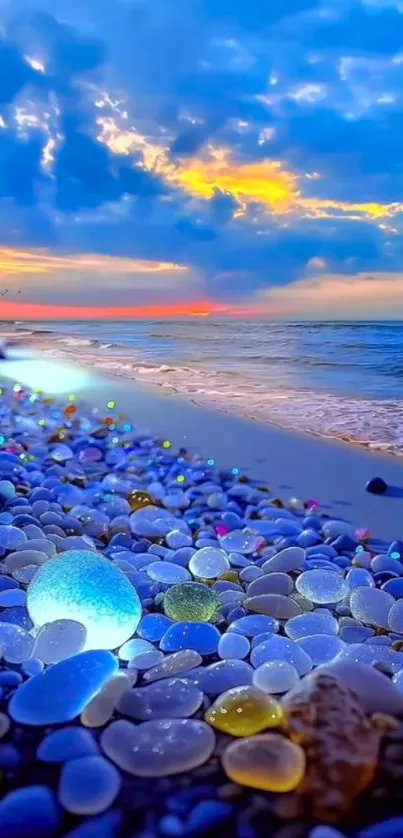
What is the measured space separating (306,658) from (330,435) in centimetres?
298

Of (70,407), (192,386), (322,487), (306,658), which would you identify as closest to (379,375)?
(192,386)

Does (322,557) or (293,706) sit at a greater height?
(293,706)

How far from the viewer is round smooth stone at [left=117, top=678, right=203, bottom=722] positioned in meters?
1.18

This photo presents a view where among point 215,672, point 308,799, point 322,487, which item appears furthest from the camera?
point 322,487

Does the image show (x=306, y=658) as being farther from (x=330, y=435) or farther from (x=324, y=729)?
(x=330, y=435)

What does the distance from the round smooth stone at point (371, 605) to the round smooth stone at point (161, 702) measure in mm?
753

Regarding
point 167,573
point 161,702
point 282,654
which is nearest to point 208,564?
Result: point 167,573

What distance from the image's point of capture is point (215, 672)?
4.38 feet

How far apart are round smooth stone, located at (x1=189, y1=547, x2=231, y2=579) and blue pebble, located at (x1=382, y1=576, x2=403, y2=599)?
50 cm

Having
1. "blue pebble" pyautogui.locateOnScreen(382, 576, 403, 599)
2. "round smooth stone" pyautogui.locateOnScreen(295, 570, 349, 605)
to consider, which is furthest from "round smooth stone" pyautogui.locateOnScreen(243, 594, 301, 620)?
"blue pebble" pyautogui.locateOnScreen(382, 576, 403, 599)

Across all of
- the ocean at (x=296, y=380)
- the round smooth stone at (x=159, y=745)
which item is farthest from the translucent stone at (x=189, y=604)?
the ocean at (x=296, y=380)

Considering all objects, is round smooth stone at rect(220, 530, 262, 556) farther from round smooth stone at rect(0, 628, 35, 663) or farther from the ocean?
the ocean

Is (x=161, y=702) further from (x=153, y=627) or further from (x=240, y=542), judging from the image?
(x=240, y=542)

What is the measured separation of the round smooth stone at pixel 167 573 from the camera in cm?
204
